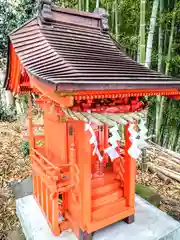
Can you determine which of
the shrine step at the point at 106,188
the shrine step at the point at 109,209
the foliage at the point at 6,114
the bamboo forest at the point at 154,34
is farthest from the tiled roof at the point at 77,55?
the foliage at the point at 6,114

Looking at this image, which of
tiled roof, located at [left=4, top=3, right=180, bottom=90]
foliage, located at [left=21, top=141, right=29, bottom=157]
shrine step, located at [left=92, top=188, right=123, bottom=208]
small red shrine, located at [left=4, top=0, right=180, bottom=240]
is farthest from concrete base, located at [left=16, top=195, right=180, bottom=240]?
foliage, located at [left=21, top=141, right=29, bottom=157]

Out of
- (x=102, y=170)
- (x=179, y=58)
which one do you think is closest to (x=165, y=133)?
(x=179, y=58)

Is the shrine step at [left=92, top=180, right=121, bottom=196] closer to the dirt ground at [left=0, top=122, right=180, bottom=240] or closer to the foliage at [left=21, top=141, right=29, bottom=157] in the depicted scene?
the dirt ground at [left=0, top=122, right=180, bottom=240]

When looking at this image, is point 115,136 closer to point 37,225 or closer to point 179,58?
point 37,225

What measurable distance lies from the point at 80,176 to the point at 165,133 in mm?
5605

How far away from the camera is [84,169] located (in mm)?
2688

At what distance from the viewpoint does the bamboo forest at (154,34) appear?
20.6 ft

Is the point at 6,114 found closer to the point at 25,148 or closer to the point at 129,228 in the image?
the point at 25,148

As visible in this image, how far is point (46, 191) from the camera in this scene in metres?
3.36

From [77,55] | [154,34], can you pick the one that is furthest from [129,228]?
[154,34]

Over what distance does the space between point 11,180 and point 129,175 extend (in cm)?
359

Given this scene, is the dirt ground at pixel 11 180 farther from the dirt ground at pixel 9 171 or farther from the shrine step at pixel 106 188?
the shrine step at pixel 106 188

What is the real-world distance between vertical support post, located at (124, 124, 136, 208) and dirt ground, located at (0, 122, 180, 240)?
175 centimetres

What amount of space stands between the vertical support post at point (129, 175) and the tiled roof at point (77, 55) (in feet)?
3.17
